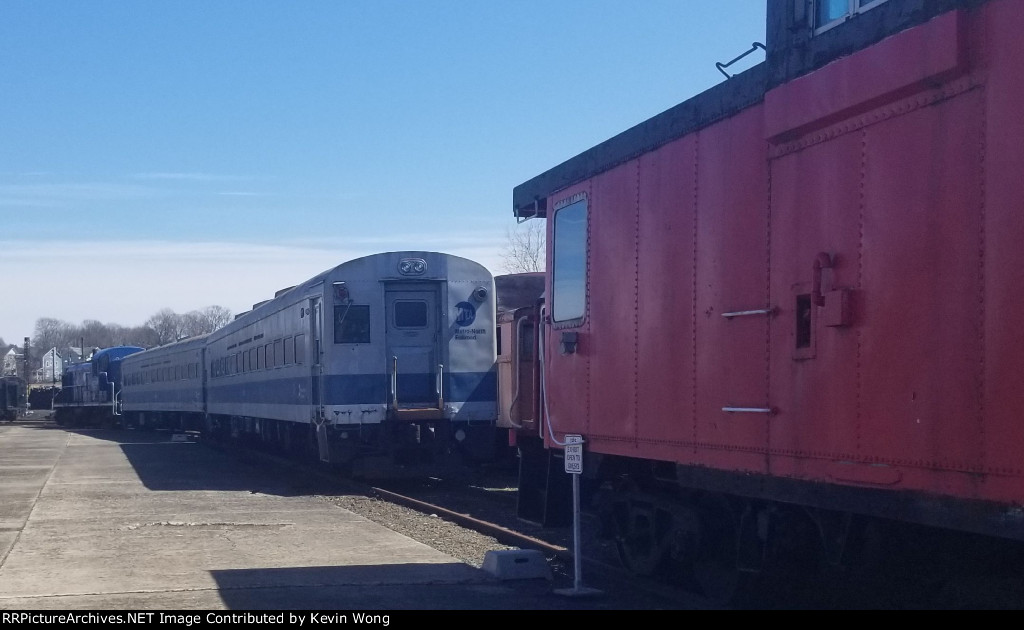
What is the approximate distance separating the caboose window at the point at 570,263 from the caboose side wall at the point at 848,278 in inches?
29.1

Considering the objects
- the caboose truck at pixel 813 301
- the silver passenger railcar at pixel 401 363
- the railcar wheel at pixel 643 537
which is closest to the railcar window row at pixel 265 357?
the silver passenger railcar at pixel 401 363

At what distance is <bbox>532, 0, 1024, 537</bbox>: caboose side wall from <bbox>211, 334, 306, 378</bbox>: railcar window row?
36.4 feet

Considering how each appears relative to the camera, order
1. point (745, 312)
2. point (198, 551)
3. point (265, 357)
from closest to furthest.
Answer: point (745, 312)
point (198, 551)
point (265, 357)

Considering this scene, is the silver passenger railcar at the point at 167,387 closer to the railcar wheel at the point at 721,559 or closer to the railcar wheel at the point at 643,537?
the railcar wheel at the point at 643,537

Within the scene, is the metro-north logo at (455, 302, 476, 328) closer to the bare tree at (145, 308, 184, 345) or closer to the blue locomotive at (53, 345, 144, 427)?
the blue locomotive at (53, 345, 144, 427)

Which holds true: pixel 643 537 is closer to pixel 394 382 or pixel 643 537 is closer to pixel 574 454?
pixel 574 454

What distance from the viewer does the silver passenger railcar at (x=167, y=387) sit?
32281 millimetres

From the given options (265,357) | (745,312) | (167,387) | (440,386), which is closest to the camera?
(745,312)

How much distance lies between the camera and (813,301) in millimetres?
5273

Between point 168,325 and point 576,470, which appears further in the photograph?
point 168,325

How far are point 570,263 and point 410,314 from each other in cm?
824

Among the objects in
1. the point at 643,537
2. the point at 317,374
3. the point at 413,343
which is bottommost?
the point at 643,537

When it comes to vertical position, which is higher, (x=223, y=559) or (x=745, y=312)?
(x=745, y=312)

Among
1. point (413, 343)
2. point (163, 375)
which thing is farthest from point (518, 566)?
point (163, 375)
